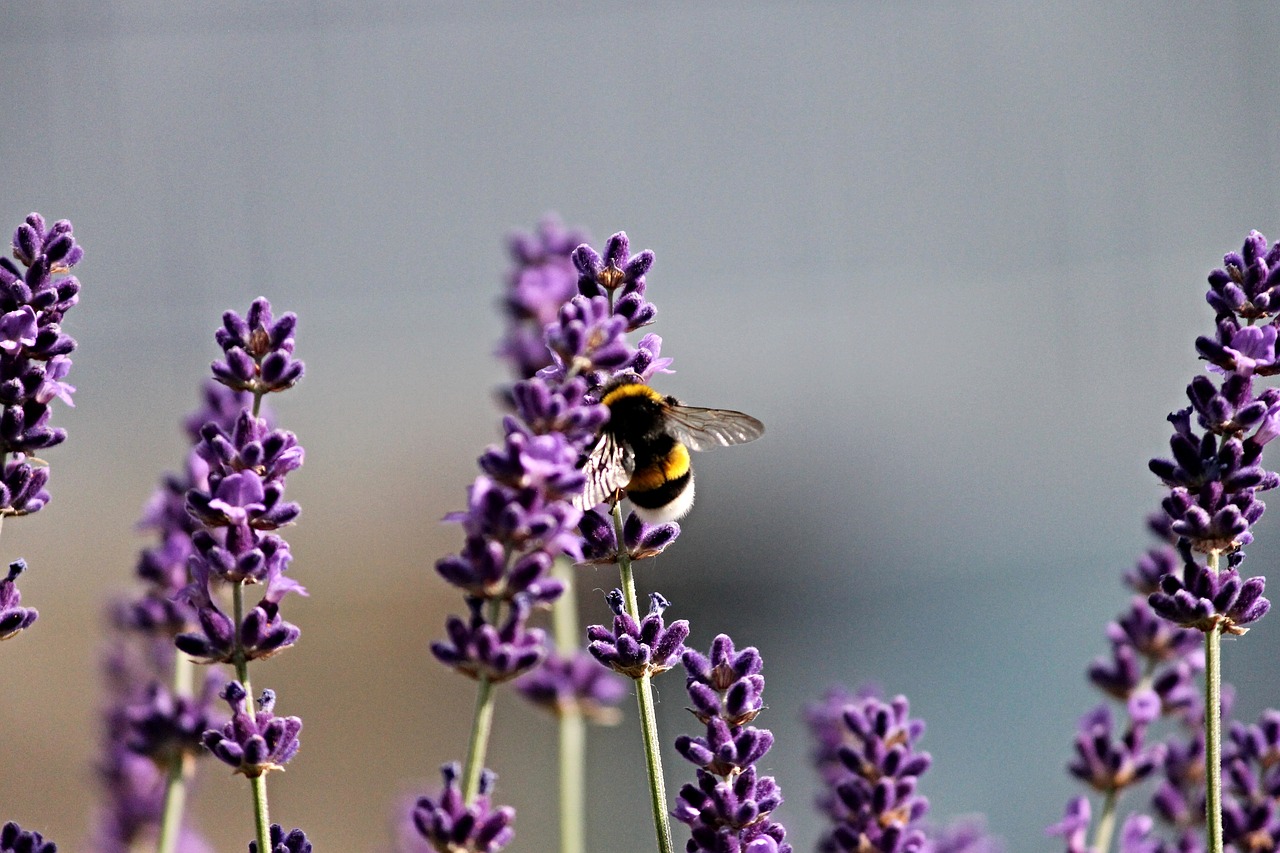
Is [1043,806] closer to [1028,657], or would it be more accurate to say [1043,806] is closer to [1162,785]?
[1028,657]

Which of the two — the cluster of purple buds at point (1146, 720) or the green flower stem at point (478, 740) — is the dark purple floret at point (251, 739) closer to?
the green flower stem at point (478, 740)

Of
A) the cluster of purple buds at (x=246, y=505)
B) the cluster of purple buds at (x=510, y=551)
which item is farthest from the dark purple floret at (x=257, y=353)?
the cluster of purple buds at (x=510, y=551)

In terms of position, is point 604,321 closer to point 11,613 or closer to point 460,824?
point 460,824

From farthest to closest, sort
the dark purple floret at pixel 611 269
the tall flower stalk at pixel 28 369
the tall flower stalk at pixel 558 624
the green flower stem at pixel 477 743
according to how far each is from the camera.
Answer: the tall flower stalk at pixel 558 624 < the dark purple floret at pixel 611 269 < the tall flower stalk at pixel 28 369 < the green flower stem at pixel 477 743

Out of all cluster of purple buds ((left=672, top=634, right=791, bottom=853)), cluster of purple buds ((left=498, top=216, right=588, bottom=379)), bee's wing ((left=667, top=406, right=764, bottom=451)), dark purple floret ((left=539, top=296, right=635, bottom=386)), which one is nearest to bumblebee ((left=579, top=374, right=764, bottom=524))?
bee's wing ((left=667, top=406, right=764, bottom=451))

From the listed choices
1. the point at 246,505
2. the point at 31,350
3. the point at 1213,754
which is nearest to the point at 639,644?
the point at 246,505

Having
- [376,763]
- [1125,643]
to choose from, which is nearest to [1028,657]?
[376,763]
